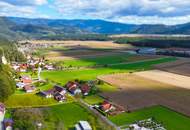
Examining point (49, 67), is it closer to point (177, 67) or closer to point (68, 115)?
point (177, 67)

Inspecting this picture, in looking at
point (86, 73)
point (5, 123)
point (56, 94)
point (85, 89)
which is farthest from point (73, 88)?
point (5, 123)

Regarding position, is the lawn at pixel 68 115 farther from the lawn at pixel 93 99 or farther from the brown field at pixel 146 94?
the brown field at pixel 146 94

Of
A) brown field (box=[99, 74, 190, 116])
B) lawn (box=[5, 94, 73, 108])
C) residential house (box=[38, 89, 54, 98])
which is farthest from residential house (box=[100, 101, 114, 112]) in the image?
residential house (box=[38, 89, 54, 98])

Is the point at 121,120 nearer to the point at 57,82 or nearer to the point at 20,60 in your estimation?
the point at 57,82

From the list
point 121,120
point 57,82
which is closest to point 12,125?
point 121,120

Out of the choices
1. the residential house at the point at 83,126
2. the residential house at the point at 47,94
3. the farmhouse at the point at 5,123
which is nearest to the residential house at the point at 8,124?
the farmhouse at the point at 5,123

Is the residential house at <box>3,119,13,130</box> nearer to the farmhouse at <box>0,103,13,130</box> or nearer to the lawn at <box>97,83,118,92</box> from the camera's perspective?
the farmhouse at <box>0,103,13,130</box>
